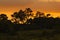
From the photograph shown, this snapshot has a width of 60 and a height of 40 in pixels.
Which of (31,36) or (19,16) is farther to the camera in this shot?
(19,16)

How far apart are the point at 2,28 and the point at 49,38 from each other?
12384mm

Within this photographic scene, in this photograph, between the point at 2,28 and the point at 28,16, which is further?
the point at 28,16

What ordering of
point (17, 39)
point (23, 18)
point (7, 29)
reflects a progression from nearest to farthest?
point (17, 39), point (7, 29), point (23, 18)

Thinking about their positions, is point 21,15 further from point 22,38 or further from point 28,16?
point 22,38

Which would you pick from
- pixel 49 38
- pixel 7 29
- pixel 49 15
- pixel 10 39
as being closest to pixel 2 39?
pixel 10 39

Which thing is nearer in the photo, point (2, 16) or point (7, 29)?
point (7, 29)

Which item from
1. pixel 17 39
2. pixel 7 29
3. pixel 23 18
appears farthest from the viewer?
pixel 23 18

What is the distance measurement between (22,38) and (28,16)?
5689 cm

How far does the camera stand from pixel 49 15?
286 ft

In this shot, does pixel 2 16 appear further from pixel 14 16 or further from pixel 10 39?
pixel 10 39

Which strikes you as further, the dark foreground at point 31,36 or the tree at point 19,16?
the tree at point 19,16

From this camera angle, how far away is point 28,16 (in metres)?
83.4

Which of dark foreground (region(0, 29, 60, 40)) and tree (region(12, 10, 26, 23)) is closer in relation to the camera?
dark foreground (region(0, 29, 60, 40))

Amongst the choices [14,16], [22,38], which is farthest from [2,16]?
[22,38]
